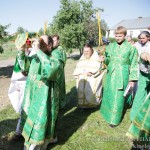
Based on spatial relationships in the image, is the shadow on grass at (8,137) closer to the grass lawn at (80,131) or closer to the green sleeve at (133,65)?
the grass lawn at (80,131)

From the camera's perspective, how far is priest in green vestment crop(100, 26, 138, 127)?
18.0 ft

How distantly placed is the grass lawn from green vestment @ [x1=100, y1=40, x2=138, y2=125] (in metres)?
0.34

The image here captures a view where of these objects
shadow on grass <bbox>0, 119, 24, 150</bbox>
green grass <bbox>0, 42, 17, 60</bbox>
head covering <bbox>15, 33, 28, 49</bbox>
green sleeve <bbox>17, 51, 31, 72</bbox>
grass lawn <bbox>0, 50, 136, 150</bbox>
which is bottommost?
green grass <bbox>0, 42, 17, 60</bbox>

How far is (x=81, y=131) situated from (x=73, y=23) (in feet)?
55.0

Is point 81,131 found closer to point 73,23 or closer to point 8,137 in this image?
point 8,137

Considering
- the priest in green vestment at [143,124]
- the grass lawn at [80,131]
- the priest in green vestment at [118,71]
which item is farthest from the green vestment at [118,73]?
the priest in green vestment at [143,124]

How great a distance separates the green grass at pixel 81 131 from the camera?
485cm

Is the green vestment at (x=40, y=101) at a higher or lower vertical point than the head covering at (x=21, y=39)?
lower

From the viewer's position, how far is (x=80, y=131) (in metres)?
5.53

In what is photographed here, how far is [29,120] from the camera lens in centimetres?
410

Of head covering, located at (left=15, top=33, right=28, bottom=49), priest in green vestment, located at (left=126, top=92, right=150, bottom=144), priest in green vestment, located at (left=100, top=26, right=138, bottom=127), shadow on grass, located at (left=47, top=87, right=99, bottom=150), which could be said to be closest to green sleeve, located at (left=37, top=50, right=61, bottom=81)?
head covering, located at (left=15, top=33, right=28, bottom=49)

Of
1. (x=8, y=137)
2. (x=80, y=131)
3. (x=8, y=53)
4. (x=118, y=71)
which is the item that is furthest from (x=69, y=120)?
(x=8, y=53)

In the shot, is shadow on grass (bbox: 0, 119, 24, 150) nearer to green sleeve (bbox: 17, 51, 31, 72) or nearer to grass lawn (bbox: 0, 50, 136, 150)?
grass lawn (bbox: 0, 50, 136, 150)

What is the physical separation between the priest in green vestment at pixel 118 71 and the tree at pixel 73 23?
15.3 m
